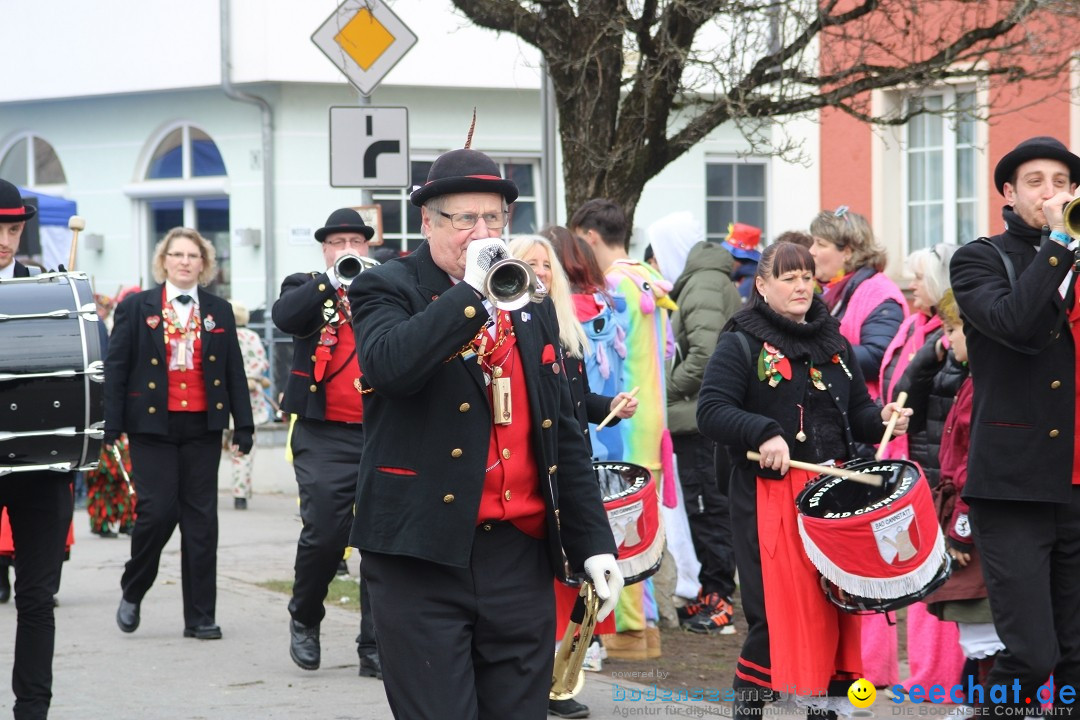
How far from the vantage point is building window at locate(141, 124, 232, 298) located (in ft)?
66.7

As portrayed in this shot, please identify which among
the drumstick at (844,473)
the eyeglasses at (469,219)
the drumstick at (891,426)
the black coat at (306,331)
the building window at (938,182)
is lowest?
the drumstick at (844,473)

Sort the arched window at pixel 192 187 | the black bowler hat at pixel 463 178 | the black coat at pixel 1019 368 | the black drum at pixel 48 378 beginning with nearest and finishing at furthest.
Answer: the black bowler hat at pixel 463 178, the black coat at pixel 1019 368, the black drum at pixel 48 378, the arched window at pixel 192 187

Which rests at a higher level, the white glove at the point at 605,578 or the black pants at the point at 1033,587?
the white glove at the point at 605,578

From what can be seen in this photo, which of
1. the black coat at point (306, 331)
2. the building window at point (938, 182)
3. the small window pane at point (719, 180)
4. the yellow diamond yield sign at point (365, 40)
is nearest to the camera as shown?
the black coat at point (306, 331)

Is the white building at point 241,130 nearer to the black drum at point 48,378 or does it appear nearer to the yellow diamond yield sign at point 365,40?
the yellow diamond yield sign at point 365,40

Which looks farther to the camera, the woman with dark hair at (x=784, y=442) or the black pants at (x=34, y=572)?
the black pants at (x=34, y=572)

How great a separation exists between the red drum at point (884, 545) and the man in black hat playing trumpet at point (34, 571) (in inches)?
108

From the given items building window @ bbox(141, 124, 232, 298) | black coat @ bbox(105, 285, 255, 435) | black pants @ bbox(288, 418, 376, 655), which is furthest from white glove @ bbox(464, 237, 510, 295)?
building window @ bbox(141, 124, 232, 298)

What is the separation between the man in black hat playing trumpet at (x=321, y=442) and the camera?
725 centimetres

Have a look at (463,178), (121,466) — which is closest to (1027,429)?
(463,178)

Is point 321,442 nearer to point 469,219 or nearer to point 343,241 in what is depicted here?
point 343,241

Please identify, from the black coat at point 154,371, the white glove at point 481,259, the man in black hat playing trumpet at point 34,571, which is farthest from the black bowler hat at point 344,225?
the white glove at point 481,259

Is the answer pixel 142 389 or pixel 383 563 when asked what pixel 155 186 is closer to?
pixel 142 389

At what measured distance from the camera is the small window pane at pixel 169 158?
67.6ft
